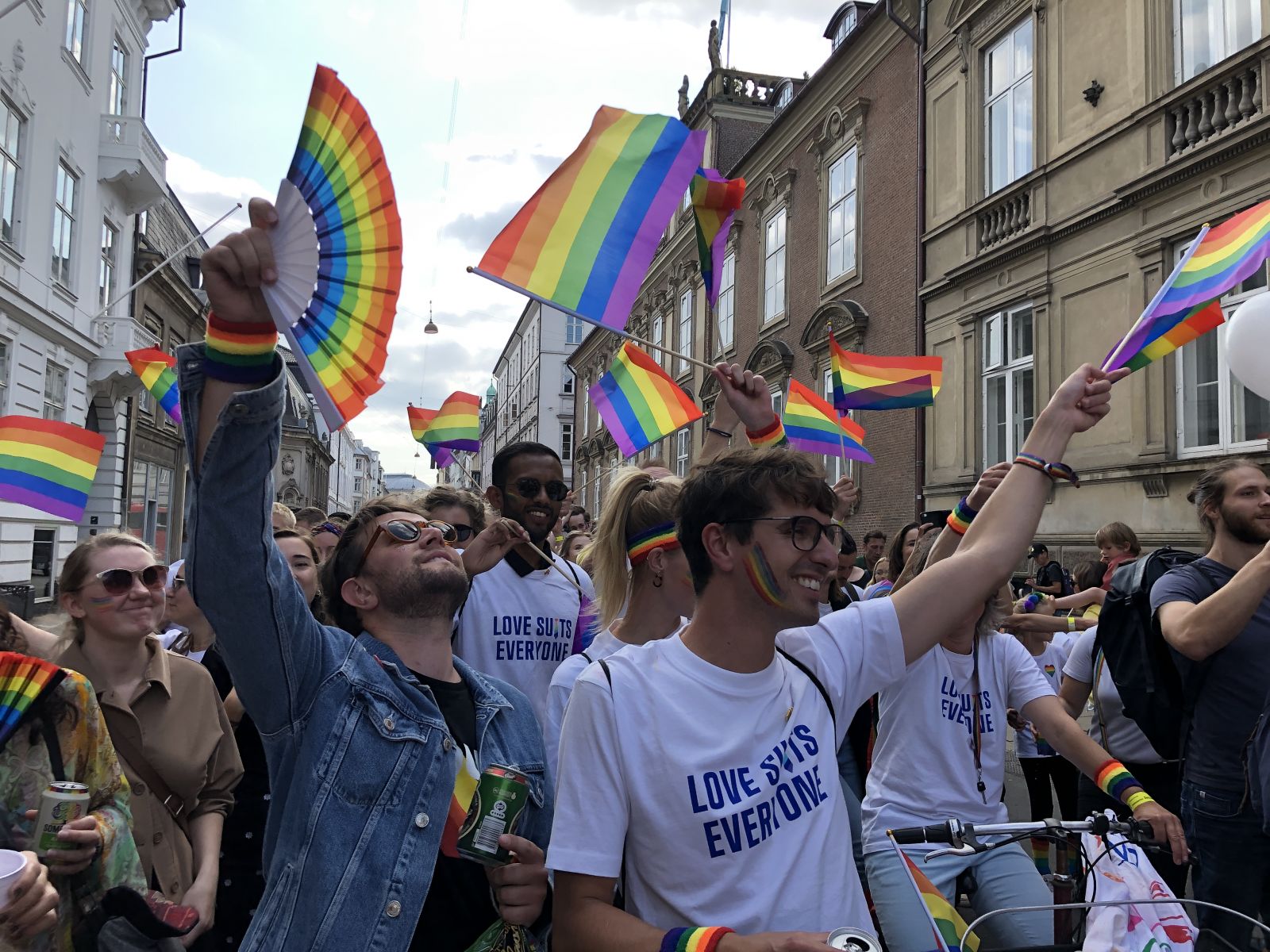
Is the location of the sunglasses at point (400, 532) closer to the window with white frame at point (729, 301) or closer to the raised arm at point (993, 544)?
the raised arm at point (993, 544)

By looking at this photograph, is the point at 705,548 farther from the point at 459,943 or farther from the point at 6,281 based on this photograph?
the point at 6,281


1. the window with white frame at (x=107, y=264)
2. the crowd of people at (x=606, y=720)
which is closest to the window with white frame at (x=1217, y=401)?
the crowd of people at (x=606, y=720)

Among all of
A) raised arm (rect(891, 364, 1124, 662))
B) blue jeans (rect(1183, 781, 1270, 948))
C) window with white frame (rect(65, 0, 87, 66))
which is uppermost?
window with white frame (rect(65, 0, 87, 66))

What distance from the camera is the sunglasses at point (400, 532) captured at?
249 cm

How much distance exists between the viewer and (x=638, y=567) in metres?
3.33

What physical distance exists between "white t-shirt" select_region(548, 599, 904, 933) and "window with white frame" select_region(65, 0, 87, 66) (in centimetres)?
2205

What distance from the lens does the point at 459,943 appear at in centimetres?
209

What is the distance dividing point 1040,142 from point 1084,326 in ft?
8.54

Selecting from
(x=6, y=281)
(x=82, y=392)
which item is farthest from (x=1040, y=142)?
(x=82, y=392)

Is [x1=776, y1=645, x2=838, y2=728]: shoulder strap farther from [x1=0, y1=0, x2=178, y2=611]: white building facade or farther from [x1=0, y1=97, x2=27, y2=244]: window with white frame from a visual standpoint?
[x1=0, y1=97, x2=27, y2=244]: window with white frame

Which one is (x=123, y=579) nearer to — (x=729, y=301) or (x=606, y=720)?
(x=606, y=720)

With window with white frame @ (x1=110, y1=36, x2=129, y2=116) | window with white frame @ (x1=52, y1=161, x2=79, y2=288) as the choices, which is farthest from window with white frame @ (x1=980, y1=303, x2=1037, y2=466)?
window with white frame @ (x1=110, y1=36, x2=129, y2=116)

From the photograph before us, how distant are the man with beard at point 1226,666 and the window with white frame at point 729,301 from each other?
2132 centimetres

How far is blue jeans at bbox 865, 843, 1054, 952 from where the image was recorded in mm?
2762
